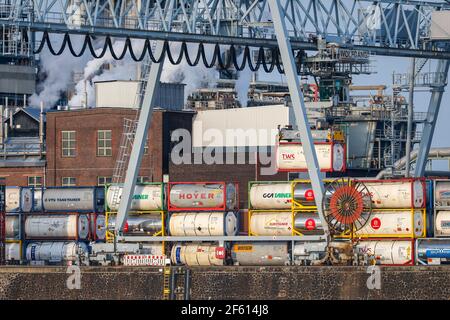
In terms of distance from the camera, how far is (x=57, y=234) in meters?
80.4

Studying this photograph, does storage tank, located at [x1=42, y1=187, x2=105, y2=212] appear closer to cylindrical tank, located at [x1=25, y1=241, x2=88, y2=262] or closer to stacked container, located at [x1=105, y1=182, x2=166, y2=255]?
cylindrical tank, located at [x1=25, y1=241, x2=88, y2=262]

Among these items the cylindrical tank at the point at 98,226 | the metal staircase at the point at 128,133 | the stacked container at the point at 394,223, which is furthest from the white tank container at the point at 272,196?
the metal staircase at the point at 128,133

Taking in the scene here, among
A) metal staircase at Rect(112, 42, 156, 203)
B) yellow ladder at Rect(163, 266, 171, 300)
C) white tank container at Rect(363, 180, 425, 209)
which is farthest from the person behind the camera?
metal staircase at Rect(112, 42, 156, 203)

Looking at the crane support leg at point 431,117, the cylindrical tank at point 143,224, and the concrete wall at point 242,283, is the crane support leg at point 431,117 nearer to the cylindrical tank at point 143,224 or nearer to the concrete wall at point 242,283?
the cylindrical tank at point 143,224

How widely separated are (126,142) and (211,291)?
23.3 m

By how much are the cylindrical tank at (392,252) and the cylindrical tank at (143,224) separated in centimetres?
1044

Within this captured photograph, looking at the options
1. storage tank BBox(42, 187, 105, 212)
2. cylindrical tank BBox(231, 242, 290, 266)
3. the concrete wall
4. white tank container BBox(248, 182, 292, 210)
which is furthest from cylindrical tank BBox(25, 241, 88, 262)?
white tank container BBox(248, 182, 292, 210)

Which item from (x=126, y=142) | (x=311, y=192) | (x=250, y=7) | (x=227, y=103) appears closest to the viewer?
(x=311, y=192)

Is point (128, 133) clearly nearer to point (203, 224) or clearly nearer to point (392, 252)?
point (203, 224)

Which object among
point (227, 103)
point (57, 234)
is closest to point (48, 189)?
point (57, 234)

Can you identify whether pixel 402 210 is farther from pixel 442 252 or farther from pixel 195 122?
pixel 195 122

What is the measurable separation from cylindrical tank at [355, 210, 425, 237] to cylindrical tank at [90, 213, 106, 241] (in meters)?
14.5

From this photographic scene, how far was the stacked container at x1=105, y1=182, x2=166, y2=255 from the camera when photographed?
77.2m

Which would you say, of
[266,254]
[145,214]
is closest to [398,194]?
[266,254]
